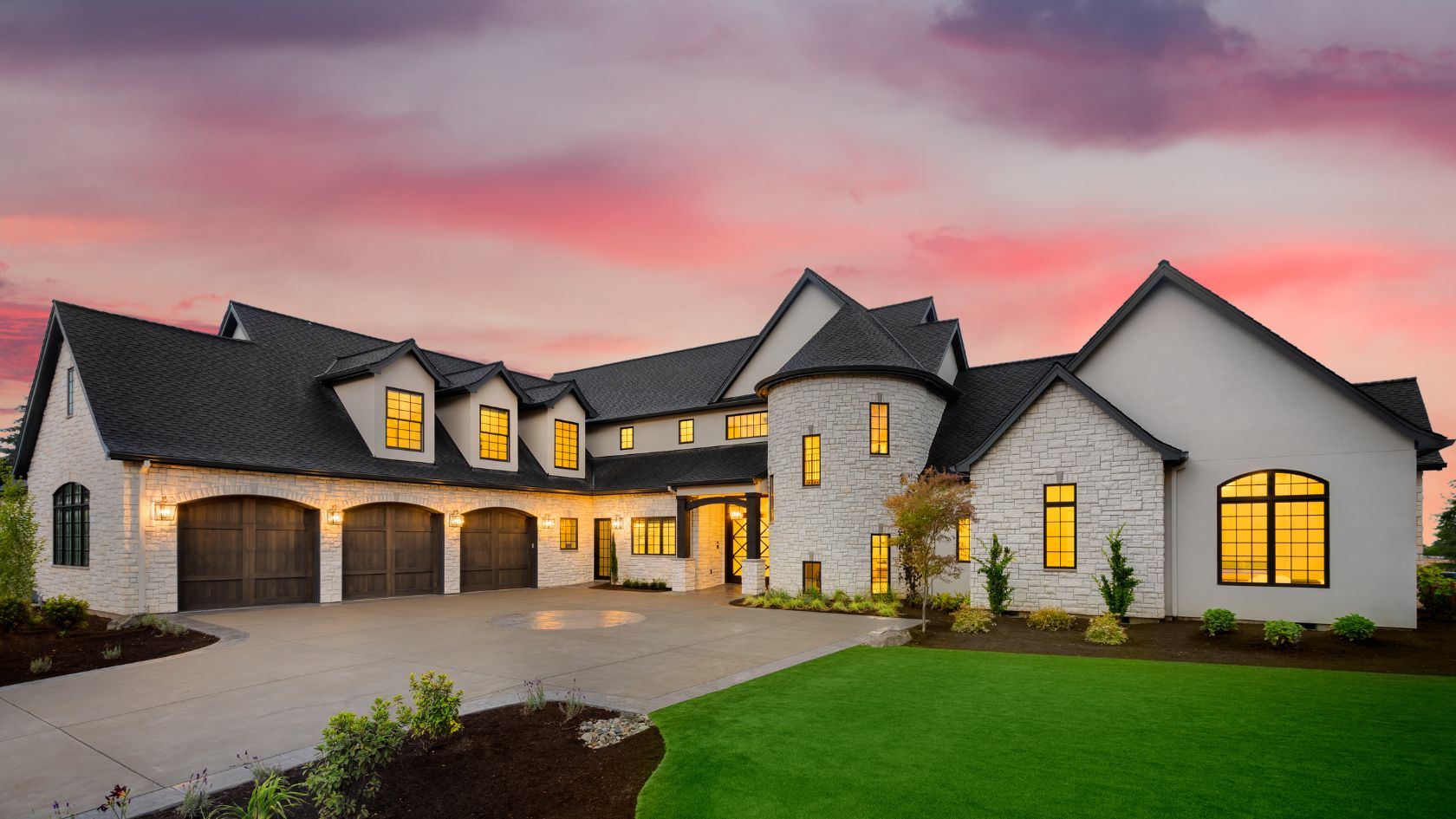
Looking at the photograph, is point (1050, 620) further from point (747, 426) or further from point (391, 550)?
point (391, 550)

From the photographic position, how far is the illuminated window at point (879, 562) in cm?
1938

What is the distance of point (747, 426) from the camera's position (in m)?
25.4

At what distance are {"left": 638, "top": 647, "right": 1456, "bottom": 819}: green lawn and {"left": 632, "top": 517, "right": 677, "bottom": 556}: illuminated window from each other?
48.8ft

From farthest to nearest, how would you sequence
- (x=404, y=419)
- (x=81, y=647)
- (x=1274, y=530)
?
(x=404, y=419), (x=1274, y=530), (x=81, y=647)

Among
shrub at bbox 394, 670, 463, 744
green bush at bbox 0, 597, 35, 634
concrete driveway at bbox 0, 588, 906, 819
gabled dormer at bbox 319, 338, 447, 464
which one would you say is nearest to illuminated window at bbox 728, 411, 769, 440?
concrete driveway at bbox 0, 588, 906, 819

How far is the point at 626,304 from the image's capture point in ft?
98.5

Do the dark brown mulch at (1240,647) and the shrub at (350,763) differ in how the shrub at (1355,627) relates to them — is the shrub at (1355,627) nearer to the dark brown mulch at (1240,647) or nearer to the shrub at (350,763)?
the dark brown mulch at (1240,647)

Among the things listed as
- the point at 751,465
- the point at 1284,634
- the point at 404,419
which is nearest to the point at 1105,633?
the point at 1284,634

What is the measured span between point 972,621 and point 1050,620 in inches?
68.0

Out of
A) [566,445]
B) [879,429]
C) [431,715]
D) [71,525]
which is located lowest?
[431,715]

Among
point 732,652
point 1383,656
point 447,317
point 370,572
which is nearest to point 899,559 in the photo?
point 732,652

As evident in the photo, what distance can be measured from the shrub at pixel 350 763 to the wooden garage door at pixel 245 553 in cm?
1402

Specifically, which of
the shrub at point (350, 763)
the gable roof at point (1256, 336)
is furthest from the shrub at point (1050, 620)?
the shrub at point (350, 763)

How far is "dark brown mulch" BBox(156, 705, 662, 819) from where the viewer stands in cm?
536
